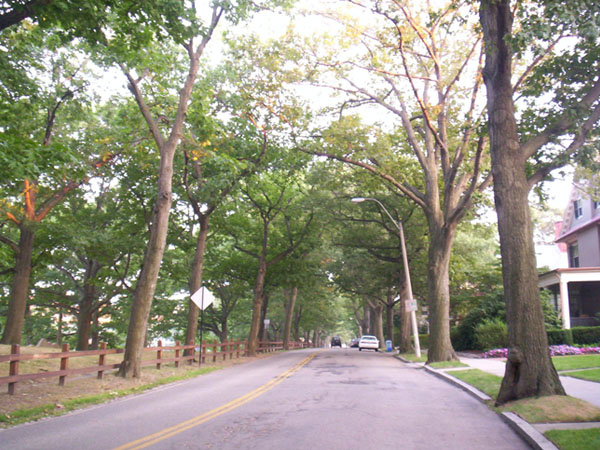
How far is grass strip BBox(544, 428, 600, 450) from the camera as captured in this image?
6074 millimetres

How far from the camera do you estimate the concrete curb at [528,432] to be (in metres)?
6.41

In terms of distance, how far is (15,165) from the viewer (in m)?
9.64

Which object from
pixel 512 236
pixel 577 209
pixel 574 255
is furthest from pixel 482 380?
pixel 574 255

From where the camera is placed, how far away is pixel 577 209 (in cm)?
3438

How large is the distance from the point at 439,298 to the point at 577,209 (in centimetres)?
1915

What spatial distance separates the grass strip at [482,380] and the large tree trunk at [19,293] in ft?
54.2

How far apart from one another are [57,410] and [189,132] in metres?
13.1

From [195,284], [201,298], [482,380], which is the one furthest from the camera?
[195,284]

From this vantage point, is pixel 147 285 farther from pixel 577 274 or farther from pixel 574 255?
pixel 574 255

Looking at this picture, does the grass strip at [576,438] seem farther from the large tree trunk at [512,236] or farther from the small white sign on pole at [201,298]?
the small white sign on pole at [201,298]

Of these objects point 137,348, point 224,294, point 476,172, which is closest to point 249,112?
point 476,172

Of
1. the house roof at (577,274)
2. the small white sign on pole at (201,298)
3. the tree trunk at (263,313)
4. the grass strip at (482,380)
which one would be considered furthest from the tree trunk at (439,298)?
the tree trunk at (263,313)

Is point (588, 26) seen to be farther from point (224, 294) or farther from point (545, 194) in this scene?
point (224, 294)

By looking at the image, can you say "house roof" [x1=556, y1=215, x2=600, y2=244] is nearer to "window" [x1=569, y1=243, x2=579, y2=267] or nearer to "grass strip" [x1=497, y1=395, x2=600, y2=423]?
"window" [x1=569, y1=243, x2=579, y2=267]
